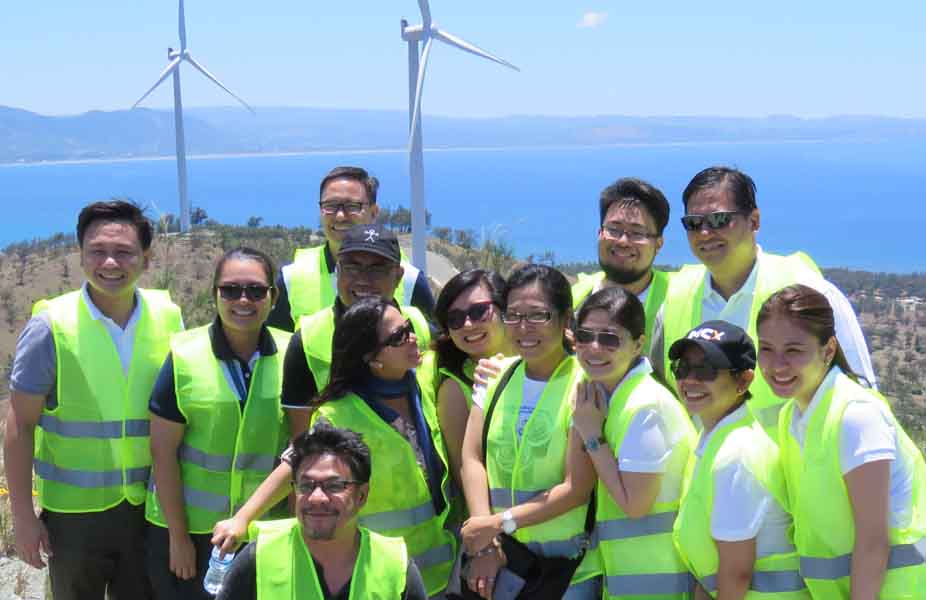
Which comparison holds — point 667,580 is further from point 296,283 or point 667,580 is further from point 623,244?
point 296,283

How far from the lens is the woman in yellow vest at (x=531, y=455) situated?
13.3ft

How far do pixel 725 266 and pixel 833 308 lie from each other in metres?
0.60

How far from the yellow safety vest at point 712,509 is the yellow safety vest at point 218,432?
1.99 m

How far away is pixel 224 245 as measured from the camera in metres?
39.3

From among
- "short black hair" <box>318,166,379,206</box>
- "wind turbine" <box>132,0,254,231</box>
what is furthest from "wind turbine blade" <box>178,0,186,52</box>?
"short black hair" <box>318,166,379,206</box>

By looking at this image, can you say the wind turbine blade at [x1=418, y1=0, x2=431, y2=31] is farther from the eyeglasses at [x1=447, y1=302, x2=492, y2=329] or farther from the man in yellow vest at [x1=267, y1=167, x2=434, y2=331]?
the eyeglasses at [x1=447, y1=302, x2=492, y2=329]

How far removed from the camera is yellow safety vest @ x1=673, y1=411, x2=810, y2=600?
3.62 meters

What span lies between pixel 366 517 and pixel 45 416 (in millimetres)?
1807

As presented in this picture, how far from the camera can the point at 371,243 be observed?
15.7 ft

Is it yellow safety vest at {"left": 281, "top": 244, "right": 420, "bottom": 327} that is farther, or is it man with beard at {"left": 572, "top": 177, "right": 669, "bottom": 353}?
yellow safety vest at {"left": 281, "top": 244, "right": 420, "bottom": 327}

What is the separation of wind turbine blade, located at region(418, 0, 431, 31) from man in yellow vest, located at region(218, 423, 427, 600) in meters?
21.9

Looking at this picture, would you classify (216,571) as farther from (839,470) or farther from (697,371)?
(839,470)

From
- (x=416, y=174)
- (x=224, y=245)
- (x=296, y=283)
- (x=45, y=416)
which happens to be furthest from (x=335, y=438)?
(x=224, y=245)

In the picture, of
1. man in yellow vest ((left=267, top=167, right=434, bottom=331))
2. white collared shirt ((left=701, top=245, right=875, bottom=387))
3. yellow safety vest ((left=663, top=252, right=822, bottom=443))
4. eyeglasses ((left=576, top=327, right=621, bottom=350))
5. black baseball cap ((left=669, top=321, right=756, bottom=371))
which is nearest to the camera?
black baseball cap ((left=669, top=321, right=756, bottom=371))
